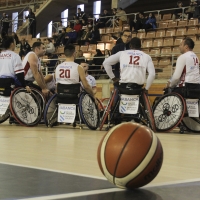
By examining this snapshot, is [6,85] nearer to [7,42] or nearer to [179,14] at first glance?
[7,42]

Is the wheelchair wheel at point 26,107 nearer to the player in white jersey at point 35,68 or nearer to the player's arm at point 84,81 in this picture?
the player in white jersey at point 35,68

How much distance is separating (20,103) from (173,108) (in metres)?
2.58

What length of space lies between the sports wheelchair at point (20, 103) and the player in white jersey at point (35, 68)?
183 millimetres

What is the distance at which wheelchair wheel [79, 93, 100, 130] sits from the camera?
26.8ft

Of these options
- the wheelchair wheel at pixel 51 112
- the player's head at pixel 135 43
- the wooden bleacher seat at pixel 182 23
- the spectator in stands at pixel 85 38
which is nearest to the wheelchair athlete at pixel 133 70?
the player's head at pixel 135 43

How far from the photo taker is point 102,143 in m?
3.01

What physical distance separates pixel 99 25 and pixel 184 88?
12.3 m

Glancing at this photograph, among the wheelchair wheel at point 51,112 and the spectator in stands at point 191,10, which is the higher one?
the spectator in stands at point 191,10

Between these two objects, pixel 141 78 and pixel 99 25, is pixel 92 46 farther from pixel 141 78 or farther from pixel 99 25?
pixel 141 78

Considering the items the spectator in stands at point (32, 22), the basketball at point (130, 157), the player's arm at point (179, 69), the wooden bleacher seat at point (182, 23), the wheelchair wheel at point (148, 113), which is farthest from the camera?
the spectator in stands at point (32, 22)

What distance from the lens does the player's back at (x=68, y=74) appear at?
8312 millimetres

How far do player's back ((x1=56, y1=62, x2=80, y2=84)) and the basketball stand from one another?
538 cm

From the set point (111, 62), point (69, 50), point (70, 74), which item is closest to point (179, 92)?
point (111, 62)

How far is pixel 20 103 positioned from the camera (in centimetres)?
855
